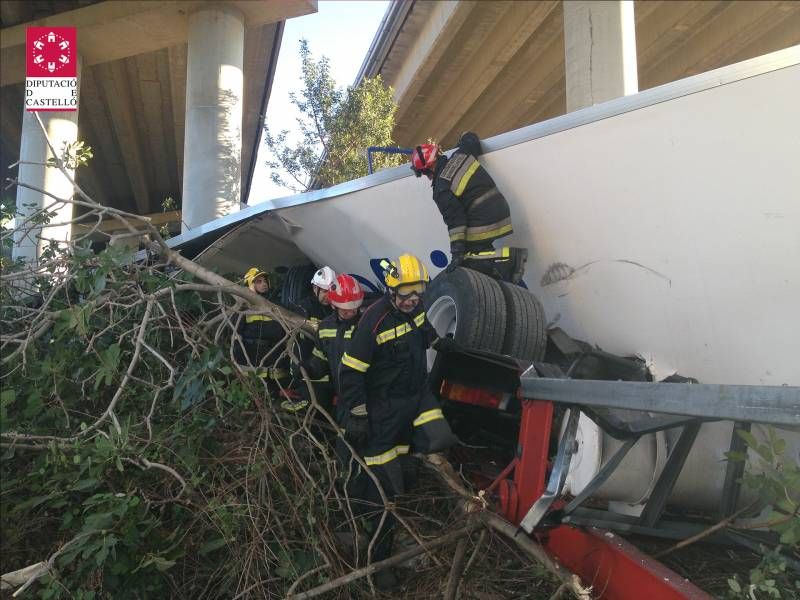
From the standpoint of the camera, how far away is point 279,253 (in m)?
5.93

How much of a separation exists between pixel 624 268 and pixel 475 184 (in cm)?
101

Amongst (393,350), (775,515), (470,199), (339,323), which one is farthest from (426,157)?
(775,515)

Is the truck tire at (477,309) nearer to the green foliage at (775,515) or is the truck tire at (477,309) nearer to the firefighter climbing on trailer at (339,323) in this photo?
the firefighter climbing on trailer at (339,323)

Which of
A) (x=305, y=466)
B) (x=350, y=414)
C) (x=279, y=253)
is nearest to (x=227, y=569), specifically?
(x=305, y=466)

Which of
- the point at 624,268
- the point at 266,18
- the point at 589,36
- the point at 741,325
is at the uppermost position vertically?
the point at 266,18

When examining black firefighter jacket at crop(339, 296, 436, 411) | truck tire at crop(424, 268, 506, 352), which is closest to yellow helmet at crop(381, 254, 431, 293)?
black firefighter jacket at crop(339, 296, 436, 411)

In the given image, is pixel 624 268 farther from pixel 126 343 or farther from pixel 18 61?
pixel 18 61

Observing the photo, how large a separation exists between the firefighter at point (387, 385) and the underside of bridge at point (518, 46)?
8802 millimetres

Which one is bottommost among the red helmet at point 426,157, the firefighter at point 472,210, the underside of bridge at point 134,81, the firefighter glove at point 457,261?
the firefighter glove at point 457,261

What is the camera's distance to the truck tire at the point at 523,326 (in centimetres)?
391

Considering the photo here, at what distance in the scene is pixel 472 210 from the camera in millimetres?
4133

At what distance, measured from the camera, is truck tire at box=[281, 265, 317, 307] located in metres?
5.79

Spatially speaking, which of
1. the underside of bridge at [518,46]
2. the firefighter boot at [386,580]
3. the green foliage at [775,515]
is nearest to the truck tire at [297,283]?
the firefighter boot at [386,580]

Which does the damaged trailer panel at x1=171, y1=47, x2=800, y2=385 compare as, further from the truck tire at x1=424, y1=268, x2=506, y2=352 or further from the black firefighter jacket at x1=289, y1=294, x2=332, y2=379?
the black firefighter jacket at x1=289, y1=294, x2=332, y2=379
